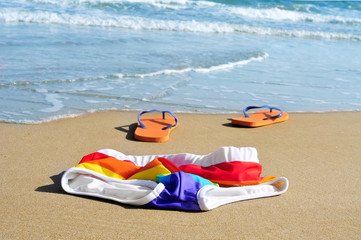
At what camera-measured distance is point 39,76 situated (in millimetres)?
6656

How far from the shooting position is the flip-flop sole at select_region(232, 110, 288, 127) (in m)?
5.02

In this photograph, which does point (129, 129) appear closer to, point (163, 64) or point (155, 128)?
point (155, 128)

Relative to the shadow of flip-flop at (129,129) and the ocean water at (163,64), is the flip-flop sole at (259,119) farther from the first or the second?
the shadow of flip-flop at (129,129)

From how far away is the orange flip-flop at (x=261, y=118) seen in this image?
5023 mm

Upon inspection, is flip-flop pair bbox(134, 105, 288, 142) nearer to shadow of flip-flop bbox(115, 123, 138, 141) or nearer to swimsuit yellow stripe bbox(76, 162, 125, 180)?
shadow of flip-flop bbox(115, 123, 138, 141)

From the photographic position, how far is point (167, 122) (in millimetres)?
4922

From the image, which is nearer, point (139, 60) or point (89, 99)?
point (89, 99)

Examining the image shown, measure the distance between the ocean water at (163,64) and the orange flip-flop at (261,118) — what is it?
458 millimetres

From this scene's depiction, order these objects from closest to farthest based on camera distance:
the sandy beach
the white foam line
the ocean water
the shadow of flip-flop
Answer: the sandy beach, the shadow of flip-flop, the ocean water, the white foam line

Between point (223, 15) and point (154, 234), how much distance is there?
53.1 feet

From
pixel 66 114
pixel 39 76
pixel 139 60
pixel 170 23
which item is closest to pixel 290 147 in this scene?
pixel 66 114

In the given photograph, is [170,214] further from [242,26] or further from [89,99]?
[242,26]

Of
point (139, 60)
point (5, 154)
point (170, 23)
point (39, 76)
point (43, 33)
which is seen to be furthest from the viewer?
point (170, 23)

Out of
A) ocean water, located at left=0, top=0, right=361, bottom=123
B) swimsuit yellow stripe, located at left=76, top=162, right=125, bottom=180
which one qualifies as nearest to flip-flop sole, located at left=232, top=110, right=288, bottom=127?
ocean water, located at left=0, top=0, right=361, bottom=123
